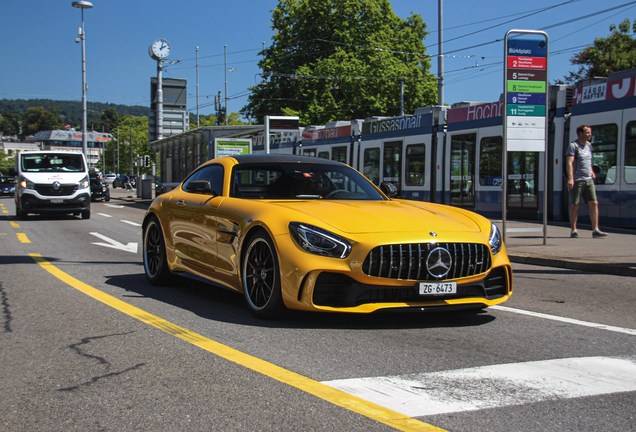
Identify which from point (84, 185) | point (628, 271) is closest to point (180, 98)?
point (84, 185)

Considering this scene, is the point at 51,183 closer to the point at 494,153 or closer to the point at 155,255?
the point at 494,153

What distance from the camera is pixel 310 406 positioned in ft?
10.6

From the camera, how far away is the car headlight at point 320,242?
480 centimetres

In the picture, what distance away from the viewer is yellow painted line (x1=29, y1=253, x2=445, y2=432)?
3006 mm

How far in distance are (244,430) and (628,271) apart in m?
6.94

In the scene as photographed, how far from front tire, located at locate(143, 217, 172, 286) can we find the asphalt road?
0.50 metres

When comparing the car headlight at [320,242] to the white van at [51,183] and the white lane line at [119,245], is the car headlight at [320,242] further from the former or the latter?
the white van at [51,183]

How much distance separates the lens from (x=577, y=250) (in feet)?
34.3

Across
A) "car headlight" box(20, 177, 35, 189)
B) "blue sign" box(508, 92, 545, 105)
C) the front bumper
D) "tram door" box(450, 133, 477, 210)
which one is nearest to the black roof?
"blue sign" box(508, 92, 545, 105)

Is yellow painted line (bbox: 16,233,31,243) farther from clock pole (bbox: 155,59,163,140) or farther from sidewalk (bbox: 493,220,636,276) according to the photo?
clock pole (bbox: 155,59,163,140)

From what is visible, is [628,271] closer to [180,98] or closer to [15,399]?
[15,399]

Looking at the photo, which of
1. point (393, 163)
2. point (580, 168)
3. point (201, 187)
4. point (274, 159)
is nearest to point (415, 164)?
Answer: point (393, 163)

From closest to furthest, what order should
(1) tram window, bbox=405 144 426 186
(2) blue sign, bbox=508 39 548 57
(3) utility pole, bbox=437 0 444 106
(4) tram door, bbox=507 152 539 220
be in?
1. (2) blue sign, bbox=508 39 548 57
2. (4) tram door, bbox=507 152 539 220
3. (1) tram window, bbox=405 144 426 186
4. (3) utility pole, bbox=437 0 444 106

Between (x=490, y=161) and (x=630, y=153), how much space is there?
15.5 ft
